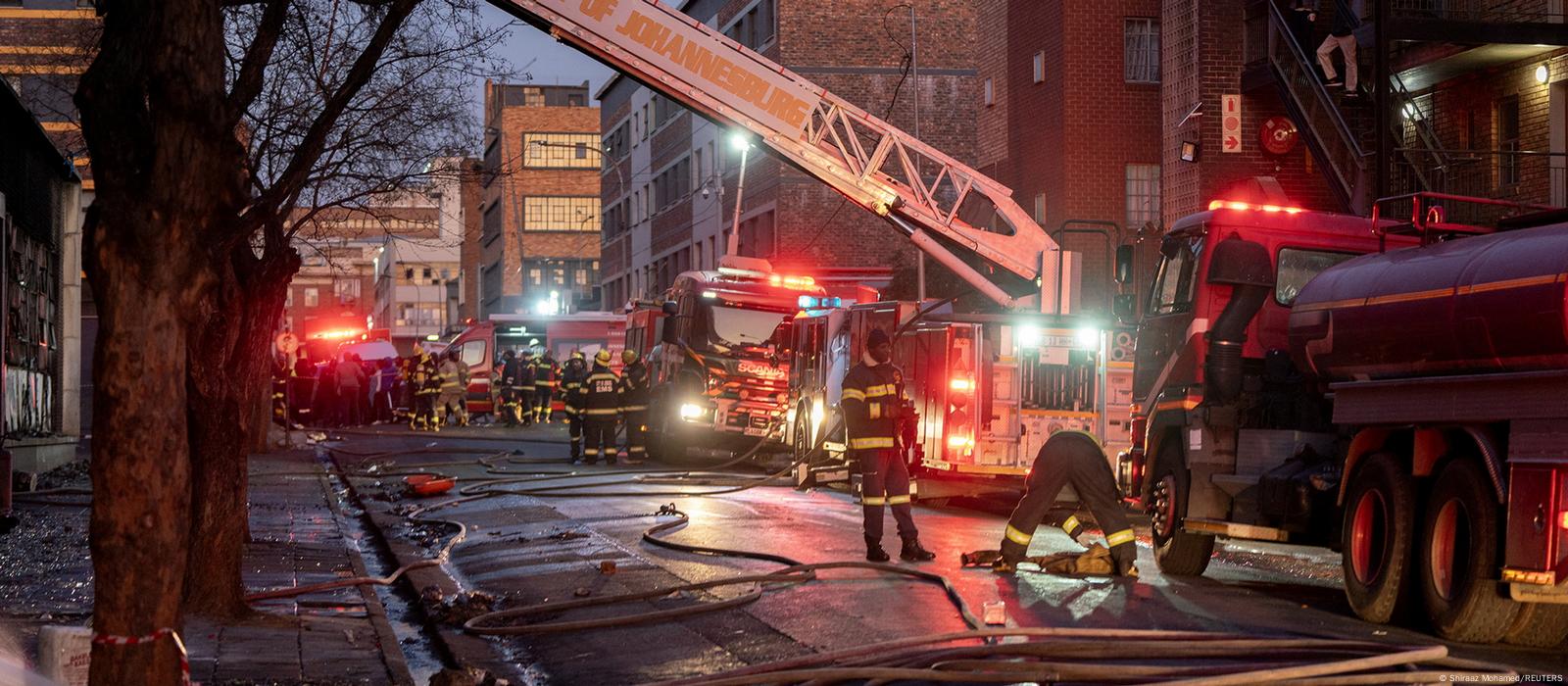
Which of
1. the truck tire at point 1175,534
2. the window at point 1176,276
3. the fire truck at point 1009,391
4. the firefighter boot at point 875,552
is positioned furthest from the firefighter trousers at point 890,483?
the fire truck at point 1009,391

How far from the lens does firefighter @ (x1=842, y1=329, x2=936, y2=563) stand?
14.1 m

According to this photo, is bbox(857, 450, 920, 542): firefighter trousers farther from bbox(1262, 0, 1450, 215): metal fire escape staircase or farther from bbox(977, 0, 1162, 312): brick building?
bbox(977, 0, 1162, 312): brick building

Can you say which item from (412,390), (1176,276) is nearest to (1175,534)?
(1176,276)

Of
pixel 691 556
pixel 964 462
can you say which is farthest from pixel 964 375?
pixel 691 556

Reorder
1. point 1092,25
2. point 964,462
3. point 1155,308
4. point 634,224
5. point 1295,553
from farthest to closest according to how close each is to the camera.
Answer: point 634,224 < point 1092,25 < point 964,462 < point 1295,553 < point 1155,308

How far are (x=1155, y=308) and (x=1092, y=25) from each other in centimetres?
1925

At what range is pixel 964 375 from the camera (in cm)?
1912

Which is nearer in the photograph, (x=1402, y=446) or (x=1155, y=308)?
(x=1402, y=446)

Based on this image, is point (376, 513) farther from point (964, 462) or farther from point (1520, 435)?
point (1520, 435)

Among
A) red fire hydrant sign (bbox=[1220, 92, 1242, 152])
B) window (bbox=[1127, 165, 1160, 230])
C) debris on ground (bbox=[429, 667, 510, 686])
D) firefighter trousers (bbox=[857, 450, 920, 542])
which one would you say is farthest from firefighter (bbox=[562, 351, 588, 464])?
debris on ground (bbox=[429, 667, 510, 686])

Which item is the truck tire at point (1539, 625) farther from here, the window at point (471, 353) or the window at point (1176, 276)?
the window at point (471, 353)

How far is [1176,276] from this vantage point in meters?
14.7

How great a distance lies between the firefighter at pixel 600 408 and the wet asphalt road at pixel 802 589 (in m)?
6.64

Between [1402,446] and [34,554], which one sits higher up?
[1402,446]
